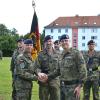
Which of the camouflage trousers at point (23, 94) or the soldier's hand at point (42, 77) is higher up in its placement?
the soldier's hand at point (42, 77)

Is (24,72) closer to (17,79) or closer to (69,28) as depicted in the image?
(17,79)

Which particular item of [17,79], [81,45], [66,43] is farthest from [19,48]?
[81,45]

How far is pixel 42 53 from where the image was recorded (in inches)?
414

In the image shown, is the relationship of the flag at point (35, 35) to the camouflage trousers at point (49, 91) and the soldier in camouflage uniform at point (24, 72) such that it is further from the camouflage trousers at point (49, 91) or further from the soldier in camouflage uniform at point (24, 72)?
the soldier in camouflage uniform at point (24, 72)

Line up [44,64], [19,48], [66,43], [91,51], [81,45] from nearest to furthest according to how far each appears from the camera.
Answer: [66,43] < [44,64] < [91,51] < [19,48] < [81,45]

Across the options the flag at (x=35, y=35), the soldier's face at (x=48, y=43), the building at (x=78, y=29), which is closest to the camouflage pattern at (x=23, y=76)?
the soldier's face at (x=48, y=43)

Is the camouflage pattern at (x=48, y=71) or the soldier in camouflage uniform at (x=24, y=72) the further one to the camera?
the camouflage pattern at (x=48, y=71)

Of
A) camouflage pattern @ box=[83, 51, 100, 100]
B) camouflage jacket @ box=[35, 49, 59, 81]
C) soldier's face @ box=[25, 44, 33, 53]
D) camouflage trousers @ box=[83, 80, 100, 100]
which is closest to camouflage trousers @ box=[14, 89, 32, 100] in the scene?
camouflage jacket @ box=[35, 49, 59, 81]

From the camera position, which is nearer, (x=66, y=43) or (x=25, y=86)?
(x=66, y=43)

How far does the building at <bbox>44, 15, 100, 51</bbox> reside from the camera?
116 meters

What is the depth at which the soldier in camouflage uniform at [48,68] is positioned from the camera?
33.8ft

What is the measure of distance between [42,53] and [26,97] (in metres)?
1.24

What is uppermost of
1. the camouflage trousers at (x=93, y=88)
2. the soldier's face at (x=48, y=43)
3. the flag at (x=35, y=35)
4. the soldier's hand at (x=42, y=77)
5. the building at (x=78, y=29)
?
the building at (x=78, y=29)

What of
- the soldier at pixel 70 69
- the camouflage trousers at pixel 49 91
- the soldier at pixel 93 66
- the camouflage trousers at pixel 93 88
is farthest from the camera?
the camouflage trousers at pixel 93 88
